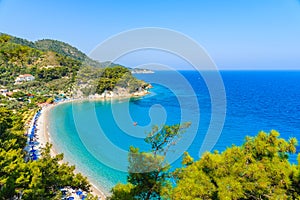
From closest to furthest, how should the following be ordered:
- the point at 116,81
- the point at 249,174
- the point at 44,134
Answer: the point at 249,174 → the point at 44,134 → the point at 116,81

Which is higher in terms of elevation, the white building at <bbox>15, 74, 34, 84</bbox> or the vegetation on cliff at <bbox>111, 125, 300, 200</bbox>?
the white building at <bbox>15, 74, 34, 84</bbox>

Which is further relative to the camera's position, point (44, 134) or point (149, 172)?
point (44, 134)

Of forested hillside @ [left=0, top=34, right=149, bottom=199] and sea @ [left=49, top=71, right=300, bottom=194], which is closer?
forested hillside @ [left=0, top=34, right=149, bottom=199]

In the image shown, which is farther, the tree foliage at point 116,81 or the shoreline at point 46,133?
the tree foliage at point 116,81

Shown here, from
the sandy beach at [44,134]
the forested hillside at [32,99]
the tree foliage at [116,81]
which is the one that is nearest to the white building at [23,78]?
the forested hillside at [32,99]

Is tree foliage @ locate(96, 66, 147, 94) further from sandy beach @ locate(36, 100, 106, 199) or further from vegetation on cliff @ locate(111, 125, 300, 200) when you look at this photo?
vegetation on cliff @ locate(111, 125, 300, 200)

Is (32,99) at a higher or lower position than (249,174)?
higher

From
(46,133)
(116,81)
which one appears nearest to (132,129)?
(46,133)

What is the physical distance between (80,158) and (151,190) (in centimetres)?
1175

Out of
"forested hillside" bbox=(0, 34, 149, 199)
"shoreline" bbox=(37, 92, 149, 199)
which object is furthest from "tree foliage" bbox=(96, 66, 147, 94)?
"shoreline" bbox=(37, 92, 149, 199)

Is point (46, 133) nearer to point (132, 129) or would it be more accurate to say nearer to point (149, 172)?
point (132, 129)

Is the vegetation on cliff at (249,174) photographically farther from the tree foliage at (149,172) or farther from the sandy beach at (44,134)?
the sandy beach at (44,134)

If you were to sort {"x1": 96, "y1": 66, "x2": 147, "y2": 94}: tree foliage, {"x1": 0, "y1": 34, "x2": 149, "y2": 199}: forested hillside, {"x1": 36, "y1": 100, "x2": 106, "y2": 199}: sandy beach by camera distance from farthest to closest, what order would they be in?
{"x1": 96, "y1": 66, "x2": 147, "y2": 94}: tree foliage < {"x1": 36, "y1": 100, "x2": 106, "y2": 199}: sandy beach < {"x1": 0, "y1": 34, "x2": 149, "y2": 199}: forested hillside

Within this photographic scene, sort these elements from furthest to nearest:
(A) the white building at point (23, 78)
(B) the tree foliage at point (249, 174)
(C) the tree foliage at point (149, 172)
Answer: (A) the white building at point (23, 78) → (C) the tree foliage at point (149, 172) → (B) the tree foliage at point (249, 174)
